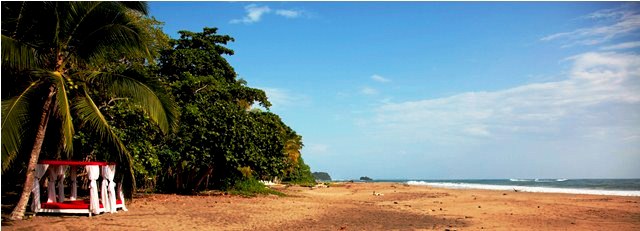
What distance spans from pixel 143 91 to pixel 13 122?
311 centimetres

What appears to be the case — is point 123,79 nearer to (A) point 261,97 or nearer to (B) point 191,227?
(B) point 191,227

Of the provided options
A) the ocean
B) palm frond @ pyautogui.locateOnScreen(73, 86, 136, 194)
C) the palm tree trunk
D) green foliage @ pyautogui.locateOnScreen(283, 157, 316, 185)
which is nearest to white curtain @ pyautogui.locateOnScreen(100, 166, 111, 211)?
palm frond @ pyautogui.locateOnScreen(73, 86, 136, 194)

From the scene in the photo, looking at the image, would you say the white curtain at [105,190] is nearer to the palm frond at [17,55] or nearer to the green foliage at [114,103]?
the green foliage at [114,103]

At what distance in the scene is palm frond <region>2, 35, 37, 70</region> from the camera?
987 cm

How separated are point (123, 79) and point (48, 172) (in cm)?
331

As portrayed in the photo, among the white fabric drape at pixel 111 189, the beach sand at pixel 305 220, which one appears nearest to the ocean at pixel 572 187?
the beach sand at pixel 305 220

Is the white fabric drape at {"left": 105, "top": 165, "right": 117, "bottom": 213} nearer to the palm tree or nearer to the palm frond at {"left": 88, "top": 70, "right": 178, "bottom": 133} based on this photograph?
the palm tree

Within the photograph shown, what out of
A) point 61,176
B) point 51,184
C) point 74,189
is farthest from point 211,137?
point 51,184

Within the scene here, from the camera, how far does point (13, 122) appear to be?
9.80m

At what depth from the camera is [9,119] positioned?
974 cm

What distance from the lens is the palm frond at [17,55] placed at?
32.4 feet

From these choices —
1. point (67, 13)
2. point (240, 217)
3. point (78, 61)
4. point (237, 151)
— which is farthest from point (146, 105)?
point (237, 151)

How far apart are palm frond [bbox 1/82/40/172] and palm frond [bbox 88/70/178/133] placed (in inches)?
68.8

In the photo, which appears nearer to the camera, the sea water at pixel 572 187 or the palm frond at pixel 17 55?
the palm frond at pixel 17 55
